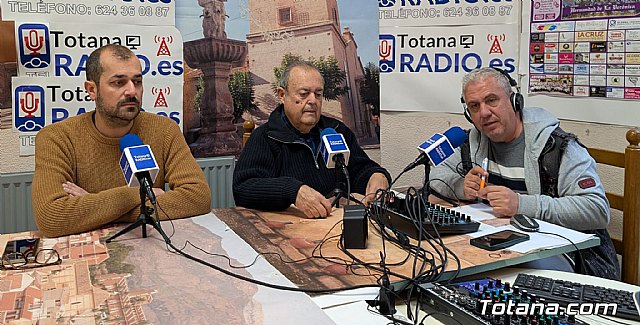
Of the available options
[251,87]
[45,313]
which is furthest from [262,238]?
[251,87]

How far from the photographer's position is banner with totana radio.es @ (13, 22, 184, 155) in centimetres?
268

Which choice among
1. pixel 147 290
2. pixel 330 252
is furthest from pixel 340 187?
pixel 147 290

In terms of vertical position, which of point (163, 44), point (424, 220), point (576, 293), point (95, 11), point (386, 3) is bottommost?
point (576, 293)

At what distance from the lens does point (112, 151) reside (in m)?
2.20

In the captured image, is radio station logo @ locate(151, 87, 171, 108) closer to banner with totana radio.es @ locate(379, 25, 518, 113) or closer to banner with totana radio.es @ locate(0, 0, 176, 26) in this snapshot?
banner with totana radio.es @ locate(0, 0, 176, 26)

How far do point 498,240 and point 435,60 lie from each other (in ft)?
5.80

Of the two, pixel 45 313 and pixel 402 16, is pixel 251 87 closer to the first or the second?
pixel 402 16

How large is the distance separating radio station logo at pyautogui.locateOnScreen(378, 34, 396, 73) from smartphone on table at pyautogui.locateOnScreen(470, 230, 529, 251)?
1.79 m

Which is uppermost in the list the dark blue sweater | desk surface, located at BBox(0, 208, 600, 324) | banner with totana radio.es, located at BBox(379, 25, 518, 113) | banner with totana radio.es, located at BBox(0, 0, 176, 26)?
banner with totana radio.es, located at BBox(0, 0, 176, 26)

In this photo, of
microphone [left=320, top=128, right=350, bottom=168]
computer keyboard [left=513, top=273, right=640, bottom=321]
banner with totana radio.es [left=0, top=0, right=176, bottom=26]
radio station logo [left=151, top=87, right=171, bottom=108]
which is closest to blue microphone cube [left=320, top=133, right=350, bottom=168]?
microphone [left=320, top=128, right=350, bottom=168]

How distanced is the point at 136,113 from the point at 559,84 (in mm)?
1948

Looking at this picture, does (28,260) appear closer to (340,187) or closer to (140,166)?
(140,166)

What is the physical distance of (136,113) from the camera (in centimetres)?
221

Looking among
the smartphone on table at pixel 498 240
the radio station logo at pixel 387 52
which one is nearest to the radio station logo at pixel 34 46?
the radio station logo at pixel 387 52
